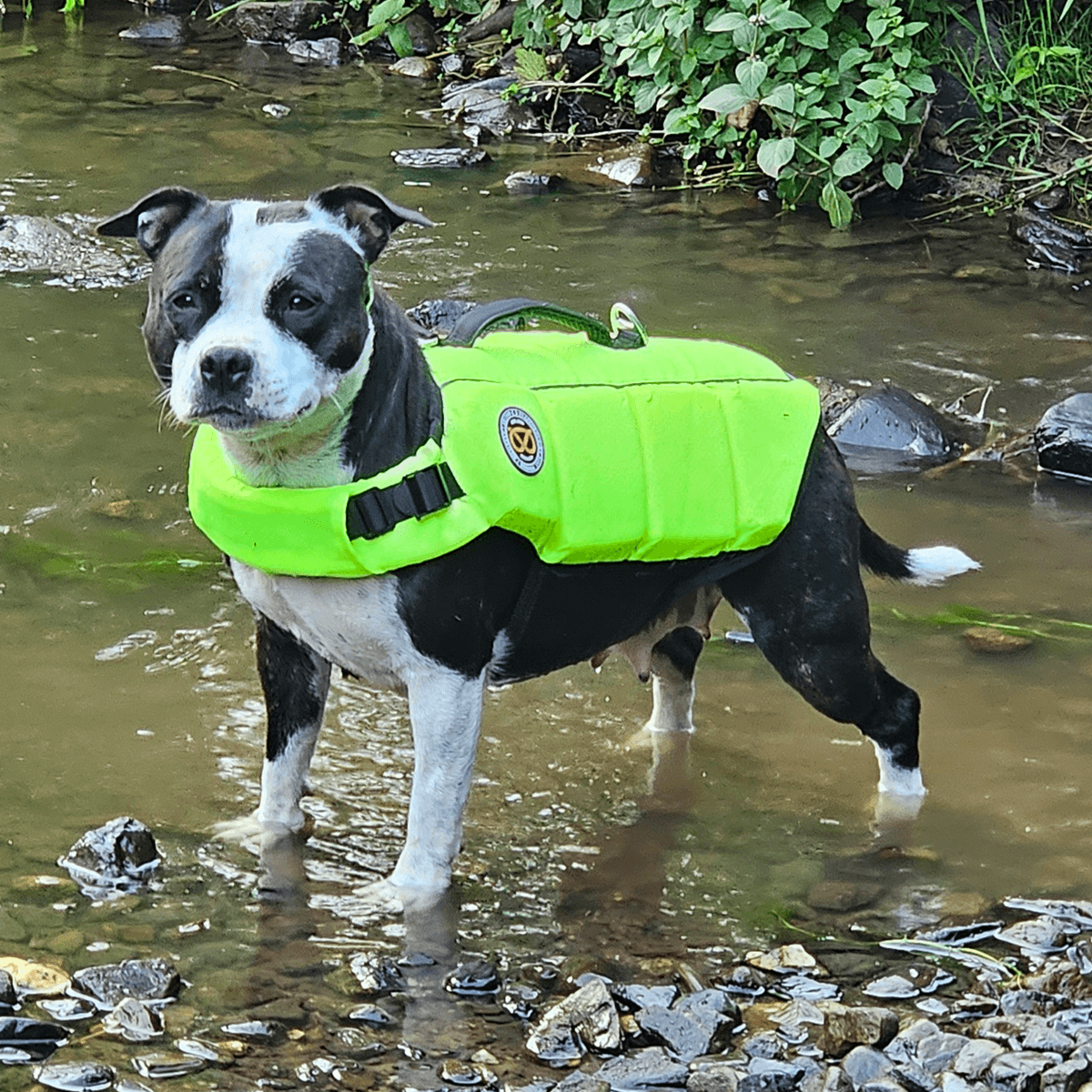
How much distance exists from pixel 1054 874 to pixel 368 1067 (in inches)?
75.1

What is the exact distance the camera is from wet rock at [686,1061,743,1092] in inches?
134

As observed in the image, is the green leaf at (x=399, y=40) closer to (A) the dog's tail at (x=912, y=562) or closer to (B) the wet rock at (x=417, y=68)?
(B) the wet rock at (x=417, y=68)

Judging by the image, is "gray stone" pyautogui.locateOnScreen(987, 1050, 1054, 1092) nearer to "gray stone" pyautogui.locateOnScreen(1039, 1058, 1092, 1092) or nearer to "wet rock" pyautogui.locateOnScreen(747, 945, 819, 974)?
"gray stone" pyautogui.locateOnScreen(1039, 1058, 1092, 1092)

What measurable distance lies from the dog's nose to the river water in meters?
1.33

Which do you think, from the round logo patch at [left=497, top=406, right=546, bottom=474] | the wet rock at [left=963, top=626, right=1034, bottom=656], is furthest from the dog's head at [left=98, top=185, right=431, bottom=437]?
the wet rock at [left=963, top=626, right=1034, bottom=656]

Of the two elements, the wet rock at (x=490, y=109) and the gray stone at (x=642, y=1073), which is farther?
the wet rock at (x=490, y=109)

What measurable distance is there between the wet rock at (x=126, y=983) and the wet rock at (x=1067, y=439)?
4327mm

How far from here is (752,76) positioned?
9.19 metres

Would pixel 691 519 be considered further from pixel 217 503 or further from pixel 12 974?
pixel 12 974

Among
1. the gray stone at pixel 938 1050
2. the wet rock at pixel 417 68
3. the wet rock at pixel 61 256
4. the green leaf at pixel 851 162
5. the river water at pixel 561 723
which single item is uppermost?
the green leaf at pixel 851 162

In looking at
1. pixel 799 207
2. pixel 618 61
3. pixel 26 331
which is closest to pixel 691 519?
pixel 26 331

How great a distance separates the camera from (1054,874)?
4.44 meters

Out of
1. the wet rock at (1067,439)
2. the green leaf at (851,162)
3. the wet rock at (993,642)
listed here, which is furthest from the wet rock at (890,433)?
the green leaf at (851,162)

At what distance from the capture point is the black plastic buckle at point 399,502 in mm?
3744
